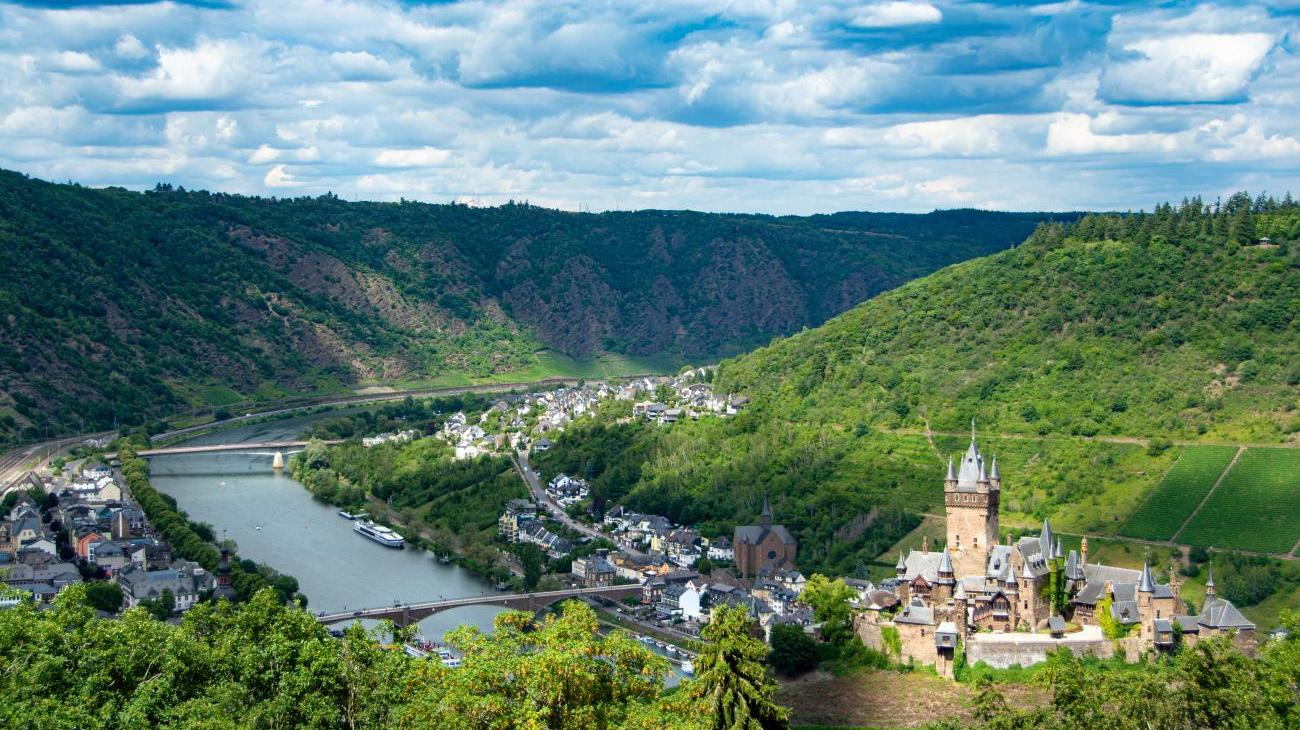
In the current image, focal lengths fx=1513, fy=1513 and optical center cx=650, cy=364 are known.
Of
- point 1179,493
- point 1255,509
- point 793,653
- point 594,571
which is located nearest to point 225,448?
point 594,571

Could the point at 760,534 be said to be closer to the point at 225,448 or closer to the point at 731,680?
the point at 731,680

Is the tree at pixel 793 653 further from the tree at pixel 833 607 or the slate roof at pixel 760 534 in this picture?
the slate roof at pixel 760 534

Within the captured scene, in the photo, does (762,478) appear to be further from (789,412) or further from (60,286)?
(60,286)

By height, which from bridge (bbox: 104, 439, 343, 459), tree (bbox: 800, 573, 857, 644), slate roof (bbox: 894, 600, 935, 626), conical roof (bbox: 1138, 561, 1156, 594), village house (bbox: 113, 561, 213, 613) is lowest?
bridge (bbox: 104, 439, 343, 459)

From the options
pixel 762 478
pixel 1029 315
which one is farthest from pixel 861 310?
pixel 762 478

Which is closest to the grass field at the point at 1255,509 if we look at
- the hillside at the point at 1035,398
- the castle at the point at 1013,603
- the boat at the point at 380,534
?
the hillside at the point at 1035,398

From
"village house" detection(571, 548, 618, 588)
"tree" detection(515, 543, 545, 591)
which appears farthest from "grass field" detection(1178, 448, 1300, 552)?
"tree" detection(515, 543, 545, 591)

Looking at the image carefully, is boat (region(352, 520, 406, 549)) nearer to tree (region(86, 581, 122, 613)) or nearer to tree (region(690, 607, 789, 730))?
tree (region(86, 581, 122, 613))
